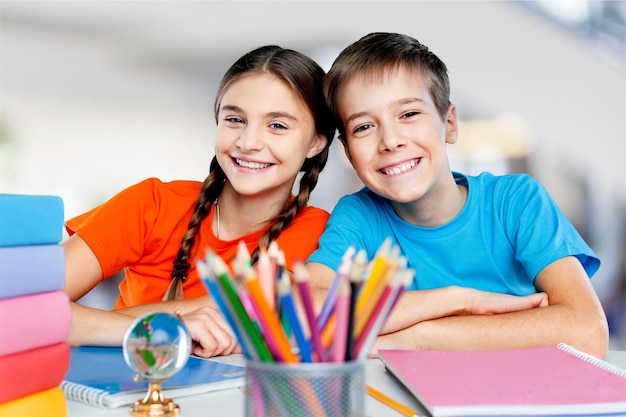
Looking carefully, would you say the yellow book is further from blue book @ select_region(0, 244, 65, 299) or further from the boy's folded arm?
the boy's folded arm

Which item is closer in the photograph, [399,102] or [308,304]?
[308,304]

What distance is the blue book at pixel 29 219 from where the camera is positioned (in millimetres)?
528

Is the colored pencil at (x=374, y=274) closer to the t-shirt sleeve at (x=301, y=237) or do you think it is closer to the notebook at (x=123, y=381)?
the notebook at (x=123, y=381)

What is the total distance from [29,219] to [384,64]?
3.03 ft

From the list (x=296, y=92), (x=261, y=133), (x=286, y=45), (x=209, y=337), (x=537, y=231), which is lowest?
(x=209, y=337)

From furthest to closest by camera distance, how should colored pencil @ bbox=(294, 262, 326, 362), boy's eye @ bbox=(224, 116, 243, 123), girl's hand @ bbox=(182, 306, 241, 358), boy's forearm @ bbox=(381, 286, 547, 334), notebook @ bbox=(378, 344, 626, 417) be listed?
boy's eye @ bbox=(224, 116, 243, 123), boy's forearm @ bbox=(381, 286, 547, 334), girl's hand @ bbox=(182, 306, 241, 358), notebook @ bbox=(378, 344, 626, 417), colored pencil @ bbox=(294, 262, 326, 362)

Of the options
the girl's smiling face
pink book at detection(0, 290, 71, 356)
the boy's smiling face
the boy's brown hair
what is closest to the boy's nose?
the boy's smiling face

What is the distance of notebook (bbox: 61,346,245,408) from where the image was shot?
690 millimetres

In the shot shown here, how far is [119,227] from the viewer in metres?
1.44

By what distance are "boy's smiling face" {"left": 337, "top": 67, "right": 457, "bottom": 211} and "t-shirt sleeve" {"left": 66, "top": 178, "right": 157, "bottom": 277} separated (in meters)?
0.46

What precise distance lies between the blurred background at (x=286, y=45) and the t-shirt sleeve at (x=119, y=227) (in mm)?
2162

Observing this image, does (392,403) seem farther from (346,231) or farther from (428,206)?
(428,206)

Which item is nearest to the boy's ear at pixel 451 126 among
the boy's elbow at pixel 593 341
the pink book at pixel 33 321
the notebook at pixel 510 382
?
the boy's elbow at pixel 593 341

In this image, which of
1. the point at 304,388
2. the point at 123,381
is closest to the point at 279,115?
the point at 123,381
